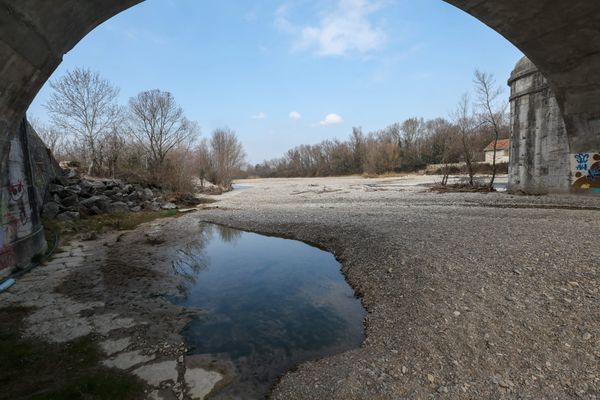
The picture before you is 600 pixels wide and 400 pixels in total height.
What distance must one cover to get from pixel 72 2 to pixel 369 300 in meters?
6.09

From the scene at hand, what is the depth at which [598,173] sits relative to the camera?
13.8ft

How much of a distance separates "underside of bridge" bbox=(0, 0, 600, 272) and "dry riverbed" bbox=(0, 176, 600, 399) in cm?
253

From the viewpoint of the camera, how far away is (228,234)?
1428 cm

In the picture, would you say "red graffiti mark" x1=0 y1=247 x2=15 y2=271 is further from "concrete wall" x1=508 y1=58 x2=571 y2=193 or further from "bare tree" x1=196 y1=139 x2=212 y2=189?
"bare tree" x1=196 y1=139 x2=212 y2=189

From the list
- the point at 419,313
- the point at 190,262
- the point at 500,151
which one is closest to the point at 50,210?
the point at 190,262

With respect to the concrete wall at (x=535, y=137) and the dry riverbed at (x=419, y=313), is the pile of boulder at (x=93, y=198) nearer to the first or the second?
the dry riverbed at (x=419, y=313)

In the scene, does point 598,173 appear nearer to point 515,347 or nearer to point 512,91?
point 515,347

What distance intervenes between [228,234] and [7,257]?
777cm

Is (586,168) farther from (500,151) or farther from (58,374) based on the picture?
(500,151)

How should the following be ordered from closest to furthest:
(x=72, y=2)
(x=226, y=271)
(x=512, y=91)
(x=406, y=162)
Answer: (x=72, y=2)
(x=226, y=271)
(x=512, y=91)
(x=406, y=162)

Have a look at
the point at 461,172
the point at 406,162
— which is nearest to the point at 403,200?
the point at 461,172

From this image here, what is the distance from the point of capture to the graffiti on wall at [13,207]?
725 cm

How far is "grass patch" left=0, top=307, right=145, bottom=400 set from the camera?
11.9ft

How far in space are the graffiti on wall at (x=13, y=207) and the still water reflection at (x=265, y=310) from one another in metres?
3.70
